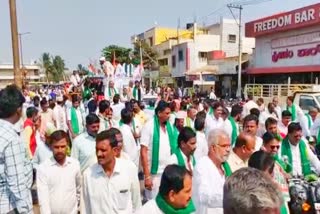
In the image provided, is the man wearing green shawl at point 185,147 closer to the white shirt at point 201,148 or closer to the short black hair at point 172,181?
the white shirt at point 201,148

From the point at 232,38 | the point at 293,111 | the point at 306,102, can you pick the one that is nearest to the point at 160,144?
the point at 293,111

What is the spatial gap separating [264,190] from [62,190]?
2.80 m

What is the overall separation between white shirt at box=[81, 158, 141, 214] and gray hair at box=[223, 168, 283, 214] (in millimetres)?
1996

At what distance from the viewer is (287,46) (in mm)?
27172

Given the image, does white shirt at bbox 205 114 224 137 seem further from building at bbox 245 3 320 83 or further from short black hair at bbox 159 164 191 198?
building at bbox 245 3 320 83

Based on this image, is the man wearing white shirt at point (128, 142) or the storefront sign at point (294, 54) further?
the storefront sign at point (294, 54)

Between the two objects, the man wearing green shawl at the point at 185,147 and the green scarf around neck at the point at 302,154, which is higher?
the man wearing green shawl at the point at 185,147

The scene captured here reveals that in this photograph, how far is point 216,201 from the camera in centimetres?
354

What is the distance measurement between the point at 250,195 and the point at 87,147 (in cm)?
360

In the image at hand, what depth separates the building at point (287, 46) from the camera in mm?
24484

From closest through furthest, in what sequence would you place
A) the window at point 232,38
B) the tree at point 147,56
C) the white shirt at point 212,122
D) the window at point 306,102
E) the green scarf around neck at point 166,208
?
the green scarf around neck at point 166,208 → the white shirt at point 212,122 → the window at point 306,102 → the window at point 232,38 → the tree at point 147,56

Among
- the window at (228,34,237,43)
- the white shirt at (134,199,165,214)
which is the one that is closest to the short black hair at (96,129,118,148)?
the white shirt at (134,199,165,214)

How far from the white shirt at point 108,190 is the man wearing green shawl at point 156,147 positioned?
1706 millimetres

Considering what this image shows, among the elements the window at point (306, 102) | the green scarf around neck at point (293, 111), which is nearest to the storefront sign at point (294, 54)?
the window at point (306, 102)
